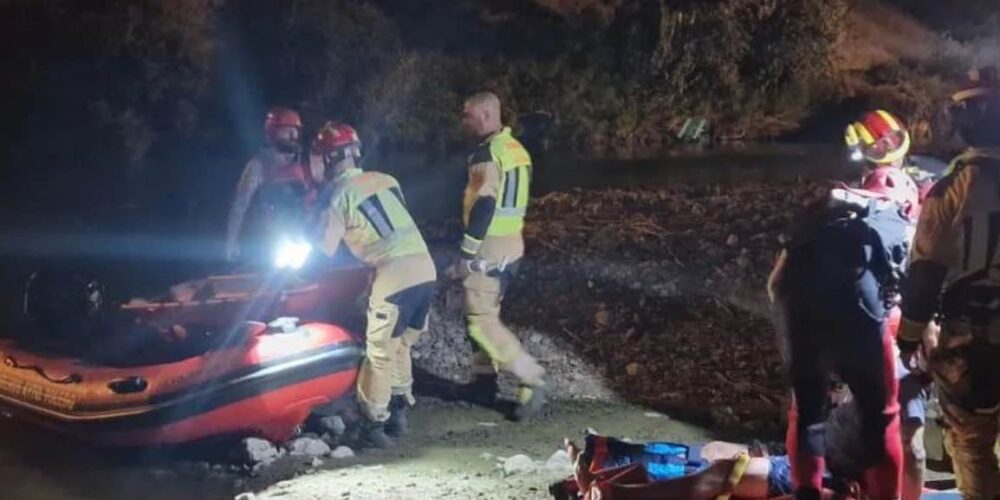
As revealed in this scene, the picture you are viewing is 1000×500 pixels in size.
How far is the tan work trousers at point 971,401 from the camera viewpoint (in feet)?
Answer: 14.0

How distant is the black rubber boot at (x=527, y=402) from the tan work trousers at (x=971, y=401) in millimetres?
3191

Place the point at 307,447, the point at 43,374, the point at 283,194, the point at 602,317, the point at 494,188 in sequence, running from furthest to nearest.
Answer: the point at 602,317, the point at 283,194, the point at 494,188, the point at 307,447, the point at 43,374

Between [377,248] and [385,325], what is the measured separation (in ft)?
1.47

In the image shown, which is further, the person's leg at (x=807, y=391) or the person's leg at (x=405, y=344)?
the person's leg at (x=405, y=344)

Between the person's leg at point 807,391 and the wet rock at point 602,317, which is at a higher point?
the person's leg at point 807,391

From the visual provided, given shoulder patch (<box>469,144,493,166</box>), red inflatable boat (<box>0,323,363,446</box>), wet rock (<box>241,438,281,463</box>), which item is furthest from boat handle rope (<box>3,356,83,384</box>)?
shoulder patch (<box>469,144,493,166</box>)

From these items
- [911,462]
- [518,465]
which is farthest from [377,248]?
[911,462]

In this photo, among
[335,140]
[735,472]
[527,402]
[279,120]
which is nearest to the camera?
[735,472]

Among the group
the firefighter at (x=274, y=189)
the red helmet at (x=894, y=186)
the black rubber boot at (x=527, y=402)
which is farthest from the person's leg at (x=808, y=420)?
the firefighter at (x=274, y=189)

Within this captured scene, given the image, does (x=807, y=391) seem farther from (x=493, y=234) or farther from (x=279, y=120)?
(x=279, y=120)

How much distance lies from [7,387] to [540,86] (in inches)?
903

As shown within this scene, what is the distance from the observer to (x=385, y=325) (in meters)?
6.49

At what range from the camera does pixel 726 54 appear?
1175 inches

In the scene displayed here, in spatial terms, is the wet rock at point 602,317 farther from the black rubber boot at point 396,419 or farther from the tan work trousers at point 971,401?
the tan work trousers at point 971,401
